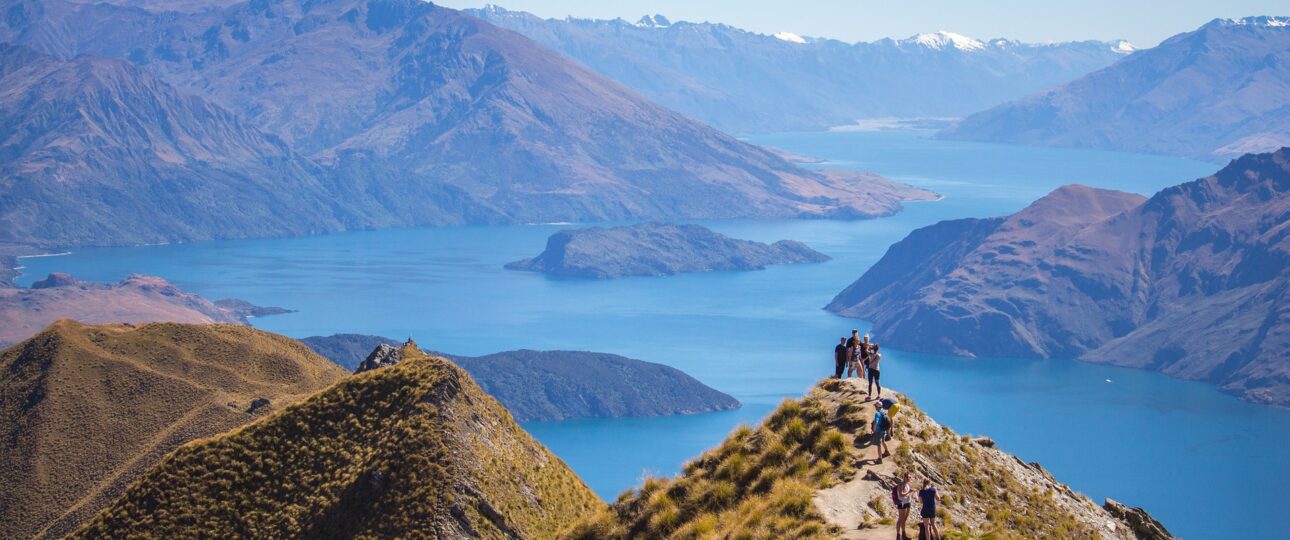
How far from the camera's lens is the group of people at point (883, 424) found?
29.5 m

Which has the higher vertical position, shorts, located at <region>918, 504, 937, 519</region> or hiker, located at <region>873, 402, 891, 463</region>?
hiker, located at <region>873, 402, 891, 463</region>

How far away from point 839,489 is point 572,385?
515 feet

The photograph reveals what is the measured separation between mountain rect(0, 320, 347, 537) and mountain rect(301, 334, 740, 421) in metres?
109

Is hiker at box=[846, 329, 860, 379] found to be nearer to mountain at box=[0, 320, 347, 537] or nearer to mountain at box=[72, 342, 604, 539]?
mountain at box=[72, 342, 604, 539]

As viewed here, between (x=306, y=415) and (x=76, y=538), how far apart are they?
6.75m

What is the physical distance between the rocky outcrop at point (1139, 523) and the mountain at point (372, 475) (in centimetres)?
1278

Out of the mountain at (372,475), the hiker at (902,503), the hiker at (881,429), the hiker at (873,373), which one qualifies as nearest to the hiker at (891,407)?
the hiker at (881,429)

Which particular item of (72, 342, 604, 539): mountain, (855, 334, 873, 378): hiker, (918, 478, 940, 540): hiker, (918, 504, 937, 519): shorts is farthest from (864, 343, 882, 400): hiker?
(72, 342, 604, 539): mountain

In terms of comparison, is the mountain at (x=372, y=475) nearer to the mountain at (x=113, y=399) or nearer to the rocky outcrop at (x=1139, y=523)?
the mountain at (x=113, y=399)

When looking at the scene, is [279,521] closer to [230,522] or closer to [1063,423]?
[230,522]

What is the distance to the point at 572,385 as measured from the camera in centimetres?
18912

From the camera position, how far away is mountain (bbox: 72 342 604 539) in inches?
1575

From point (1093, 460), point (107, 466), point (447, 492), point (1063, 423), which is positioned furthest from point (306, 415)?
point (1063, 423)

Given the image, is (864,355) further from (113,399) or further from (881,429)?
(113,399)
